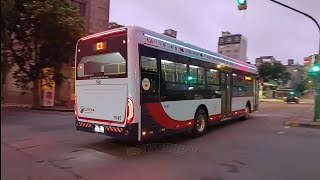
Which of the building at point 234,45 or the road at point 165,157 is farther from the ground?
the building at point 234,45

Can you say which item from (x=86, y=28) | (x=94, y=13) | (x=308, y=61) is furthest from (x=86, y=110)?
(x=94, y=13)

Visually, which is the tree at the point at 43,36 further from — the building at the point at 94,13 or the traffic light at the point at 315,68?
the traffic light at the point at 315,68

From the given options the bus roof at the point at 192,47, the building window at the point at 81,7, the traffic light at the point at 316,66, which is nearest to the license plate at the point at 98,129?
the bus roof at the point at 192,47

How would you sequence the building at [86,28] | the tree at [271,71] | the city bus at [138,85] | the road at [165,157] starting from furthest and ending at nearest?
the tree at [271,71], the building at [86,28], the city bus at [138,85], the road at [165,157]

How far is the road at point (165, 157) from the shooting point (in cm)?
676

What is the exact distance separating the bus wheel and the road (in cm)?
31

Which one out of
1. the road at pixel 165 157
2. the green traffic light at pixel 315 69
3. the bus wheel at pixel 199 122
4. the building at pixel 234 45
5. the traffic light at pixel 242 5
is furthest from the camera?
the building at pixel 234 45

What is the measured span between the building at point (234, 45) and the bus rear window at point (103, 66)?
89.0 metres

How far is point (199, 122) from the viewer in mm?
12062

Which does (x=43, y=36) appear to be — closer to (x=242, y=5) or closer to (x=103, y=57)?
(x=242, y=5)

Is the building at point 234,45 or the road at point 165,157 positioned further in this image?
the building at point 234,45

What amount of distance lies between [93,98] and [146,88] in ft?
5.32

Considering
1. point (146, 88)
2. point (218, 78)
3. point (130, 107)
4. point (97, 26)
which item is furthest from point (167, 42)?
point (97, 26)

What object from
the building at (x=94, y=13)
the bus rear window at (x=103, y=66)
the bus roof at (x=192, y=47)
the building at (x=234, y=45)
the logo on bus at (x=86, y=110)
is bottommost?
the logo on bus at (x=86, y=110)
